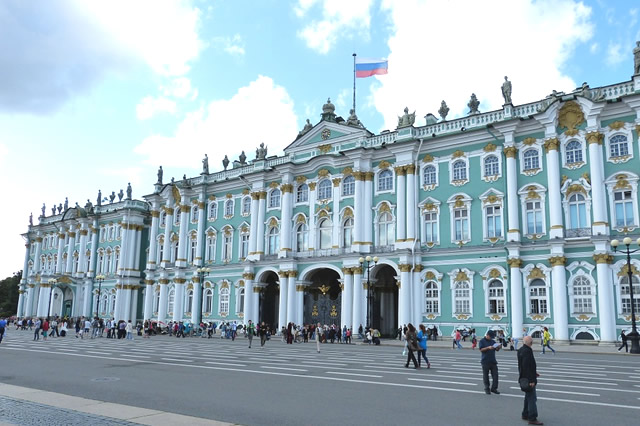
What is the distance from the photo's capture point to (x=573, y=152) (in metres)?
37.5

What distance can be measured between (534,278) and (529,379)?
29.4 m

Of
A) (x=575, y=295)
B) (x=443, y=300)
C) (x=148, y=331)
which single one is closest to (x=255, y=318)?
(x=148, y=331)

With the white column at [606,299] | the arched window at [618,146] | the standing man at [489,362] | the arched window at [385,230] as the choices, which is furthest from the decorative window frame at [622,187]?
the standing man at [489,362]

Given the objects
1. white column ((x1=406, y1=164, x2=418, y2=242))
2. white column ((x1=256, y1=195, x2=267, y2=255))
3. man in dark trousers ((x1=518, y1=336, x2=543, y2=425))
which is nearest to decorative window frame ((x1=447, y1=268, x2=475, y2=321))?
white column ((x1=406, y1=164, x2=418, y2=242))

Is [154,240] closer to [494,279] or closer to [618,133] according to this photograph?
[494,279]

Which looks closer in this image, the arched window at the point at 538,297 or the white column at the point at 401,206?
the arched window at the point at 538,297

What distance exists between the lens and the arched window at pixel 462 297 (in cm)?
4012

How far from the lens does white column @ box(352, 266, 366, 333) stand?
4444 cm

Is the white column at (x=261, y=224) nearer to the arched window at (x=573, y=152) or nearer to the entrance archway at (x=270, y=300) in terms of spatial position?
the entrance archway at (x=270, y=300)

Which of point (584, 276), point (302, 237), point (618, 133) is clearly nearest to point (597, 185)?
point (618, 133)

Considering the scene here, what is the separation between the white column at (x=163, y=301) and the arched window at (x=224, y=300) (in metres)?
7.89

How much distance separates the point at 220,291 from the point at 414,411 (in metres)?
46.7

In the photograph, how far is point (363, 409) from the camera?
11156 mm

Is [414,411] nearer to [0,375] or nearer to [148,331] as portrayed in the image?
[0,375]
